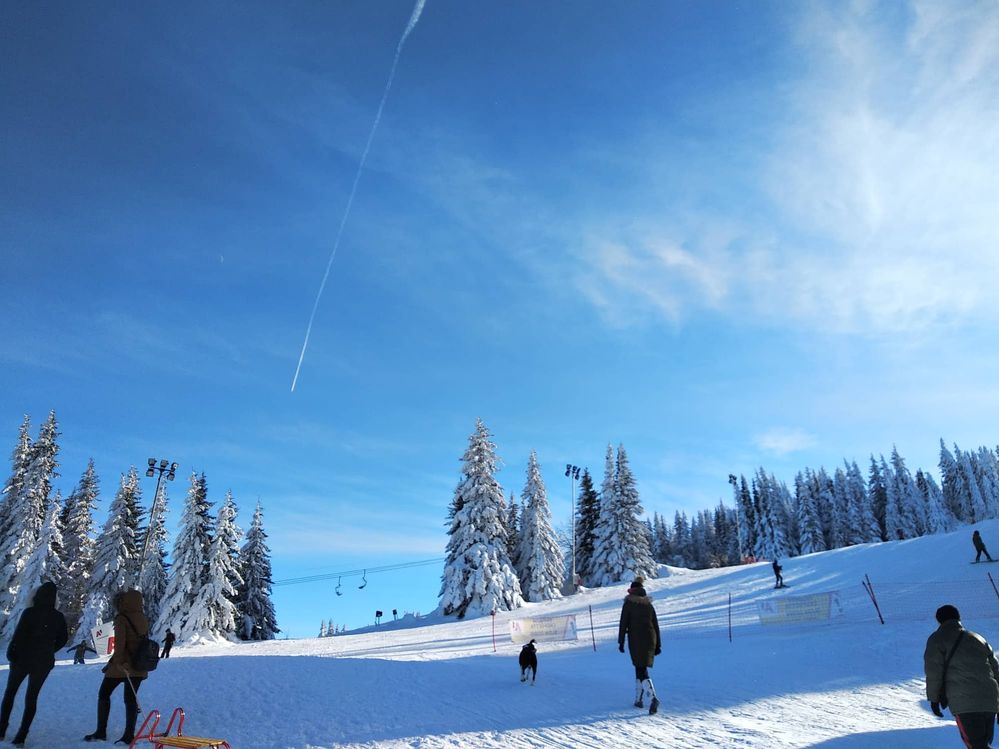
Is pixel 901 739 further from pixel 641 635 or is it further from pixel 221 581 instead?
pixel 221 581

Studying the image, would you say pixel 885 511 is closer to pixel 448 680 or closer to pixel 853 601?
pixel 853 601

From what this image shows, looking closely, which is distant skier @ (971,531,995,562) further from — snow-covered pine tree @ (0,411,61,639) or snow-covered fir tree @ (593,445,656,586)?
snow-covered pine tree @ (0,411,61,639)

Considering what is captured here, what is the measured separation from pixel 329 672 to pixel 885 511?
10112cm

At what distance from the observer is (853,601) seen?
25.6m

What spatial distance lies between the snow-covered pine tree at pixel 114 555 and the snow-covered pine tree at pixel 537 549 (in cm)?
3184

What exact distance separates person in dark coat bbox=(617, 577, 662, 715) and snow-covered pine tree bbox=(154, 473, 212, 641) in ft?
126

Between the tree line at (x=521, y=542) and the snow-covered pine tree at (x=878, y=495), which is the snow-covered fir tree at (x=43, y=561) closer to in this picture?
the tree line at (x=521, y=542)

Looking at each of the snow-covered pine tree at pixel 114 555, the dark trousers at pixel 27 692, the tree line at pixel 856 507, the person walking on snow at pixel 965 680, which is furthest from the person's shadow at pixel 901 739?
the tree line at pixel 856 507

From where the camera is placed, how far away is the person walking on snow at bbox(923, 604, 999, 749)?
18.2 feet

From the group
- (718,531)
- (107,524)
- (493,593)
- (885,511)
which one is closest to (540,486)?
(493,593)

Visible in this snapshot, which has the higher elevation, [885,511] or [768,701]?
[885,511]

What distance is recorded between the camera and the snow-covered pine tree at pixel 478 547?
4241 centimetres

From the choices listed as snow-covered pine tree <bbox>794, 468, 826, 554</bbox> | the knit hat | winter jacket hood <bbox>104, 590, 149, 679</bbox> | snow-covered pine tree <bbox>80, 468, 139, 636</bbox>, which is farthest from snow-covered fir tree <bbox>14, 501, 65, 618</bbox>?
snow-covered pine tree <bbox>794, 468, 826, 554</bbox>

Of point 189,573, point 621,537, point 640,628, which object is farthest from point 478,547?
point 640,628
